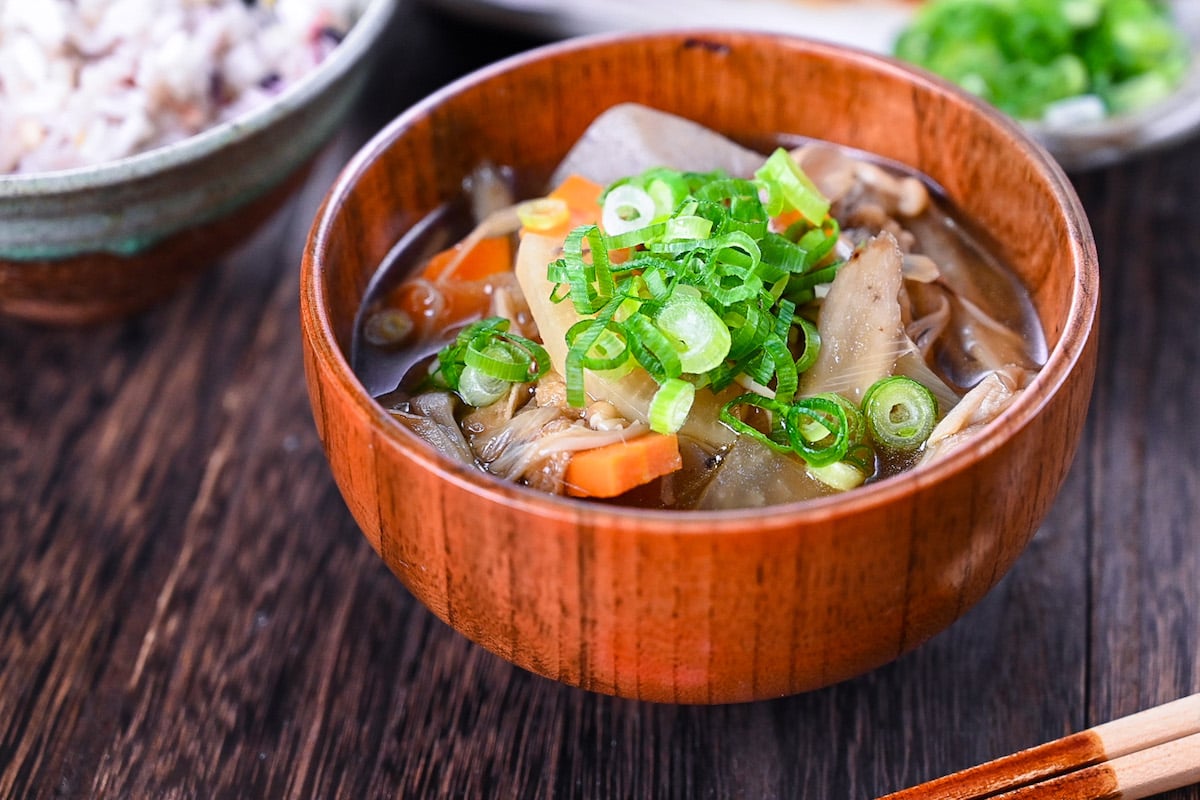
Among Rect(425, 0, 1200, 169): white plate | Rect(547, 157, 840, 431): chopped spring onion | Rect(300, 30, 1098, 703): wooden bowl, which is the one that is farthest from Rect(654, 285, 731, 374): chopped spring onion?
Rect(425, 0, 1200, 169): white plate

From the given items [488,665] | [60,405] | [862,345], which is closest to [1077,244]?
[862,345]

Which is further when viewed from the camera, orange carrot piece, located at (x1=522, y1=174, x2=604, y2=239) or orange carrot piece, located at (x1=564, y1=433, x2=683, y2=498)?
orange carrot piece, located at (x1=522, y1=174, x2=604, y2=239)

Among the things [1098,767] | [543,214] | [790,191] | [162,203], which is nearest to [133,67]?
[162,203]

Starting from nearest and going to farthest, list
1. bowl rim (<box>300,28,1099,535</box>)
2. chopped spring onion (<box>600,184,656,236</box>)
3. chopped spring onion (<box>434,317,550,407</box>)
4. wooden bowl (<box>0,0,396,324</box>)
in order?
bowl rim (<box>300,28,1099,535</box>)
chopped spring onion (<box>434,317,550,407</box>)
chopped spring onion (<box>600,184,656,236</box>)
wooden bowl (<box>0,0,396,324</box>)

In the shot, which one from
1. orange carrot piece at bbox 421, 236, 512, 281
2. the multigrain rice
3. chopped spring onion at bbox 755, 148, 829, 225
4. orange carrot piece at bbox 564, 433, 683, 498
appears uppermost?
chopped spring onion at bbox 755, 148, 829, 225

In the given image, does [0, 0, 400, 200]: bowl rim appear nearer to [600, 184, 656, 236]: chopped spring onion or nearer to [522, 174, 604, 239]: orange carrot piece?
[522, 174, 604, 239]: orange carrot piece

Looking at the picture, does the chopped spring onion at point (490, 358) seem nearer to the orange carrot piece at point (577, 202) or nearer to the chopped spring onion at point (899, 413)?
the orange carrot piece at point (577, 202)

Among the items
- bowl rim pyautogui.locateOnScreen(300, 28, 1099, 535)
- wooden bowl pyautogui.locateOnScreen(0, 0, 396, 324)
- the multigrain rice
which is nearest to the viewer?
bowl rim pyautogui.locateOnScreen(300, 28, 1099, 535)
